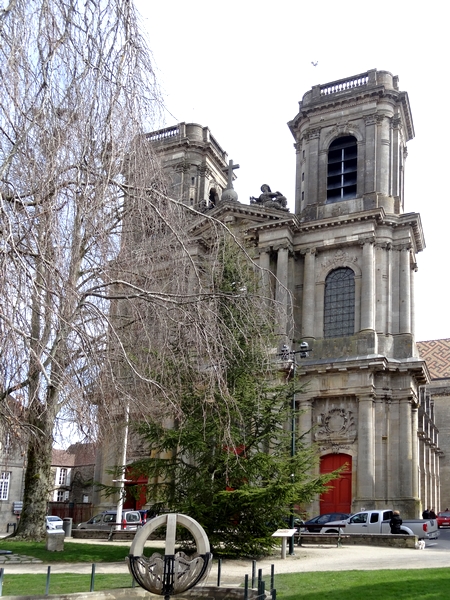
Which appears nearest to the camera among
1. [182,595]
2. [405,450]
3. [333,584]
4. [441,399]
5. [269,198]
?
[182,595]

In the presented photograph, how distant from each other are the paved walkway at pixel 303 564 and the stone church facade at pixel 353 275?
10609 mm

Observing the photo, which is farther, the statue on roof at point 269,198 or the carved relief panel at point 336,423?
the statue on roof at point 269,198

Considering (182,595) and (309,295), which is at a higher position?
(309,295)

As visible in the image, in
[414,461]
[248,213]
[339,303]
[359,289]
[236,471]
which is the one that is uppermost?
[248,213]

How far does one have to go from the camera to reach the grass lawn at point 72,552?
17109 mm

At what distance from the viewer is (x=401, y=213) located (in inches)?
1423

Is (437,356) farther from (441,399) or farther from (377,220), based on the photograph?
(377,220)

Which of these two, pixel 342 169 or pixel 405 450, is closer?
pixel 405 450

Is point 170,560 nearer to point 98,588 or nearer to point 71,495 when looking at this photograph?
point 98,588

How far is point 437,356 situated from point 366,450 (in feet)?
108

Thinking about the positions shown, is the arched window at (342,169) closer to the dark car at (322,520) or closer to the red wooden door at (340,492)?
the red wooden door at (340,492)

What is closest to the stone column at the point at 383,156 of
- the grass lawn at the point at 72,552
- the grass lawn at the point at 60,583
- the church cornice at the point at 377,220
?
the church cornice at the point at 377,220

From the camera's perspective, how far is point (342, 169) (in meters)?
37.6

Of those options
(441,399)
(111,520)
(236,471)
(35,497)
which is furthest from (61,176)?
(441,399)
